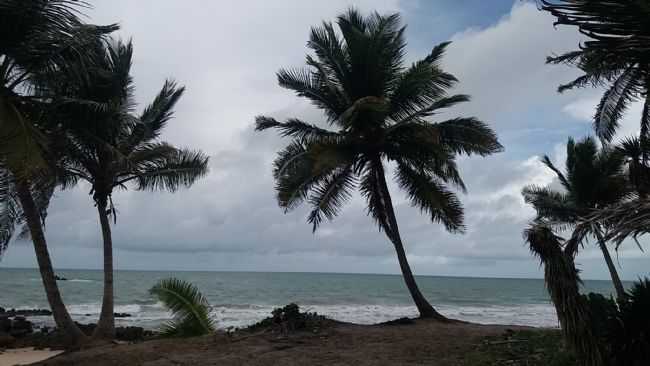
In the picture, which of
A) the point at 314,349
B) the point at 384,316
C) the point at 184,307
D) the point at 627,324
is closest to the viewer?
the point at 627,324

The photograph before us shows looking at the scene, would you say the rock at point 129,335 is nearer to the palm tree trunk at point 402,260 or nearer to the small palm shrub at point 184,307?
the small palm shrub at point 184,307

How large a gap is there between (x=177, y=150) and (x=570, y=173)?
15.6 metres

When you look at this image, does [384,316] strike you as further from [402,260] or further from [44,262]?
[44,262]

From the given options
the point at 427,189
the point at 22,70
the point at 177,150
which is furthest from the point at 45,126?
the point at 427,189

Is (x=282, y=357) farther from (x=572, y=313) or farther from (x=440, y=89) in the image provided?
A: (x=440, y=89)

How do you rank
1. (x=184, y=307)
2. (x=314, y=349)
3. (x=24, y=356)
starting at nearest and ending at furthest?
(x=314, y=349), (x=184, y=307), (x=24, y=356)

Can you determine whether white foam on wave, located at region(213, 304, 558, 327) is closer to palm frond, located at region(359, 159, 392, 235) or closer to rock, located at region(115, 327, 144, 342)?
rock, located at region(115, 327, 144, 342)

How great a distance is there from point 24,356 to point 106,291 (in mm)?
2472

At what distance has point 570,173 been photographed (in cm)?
2073

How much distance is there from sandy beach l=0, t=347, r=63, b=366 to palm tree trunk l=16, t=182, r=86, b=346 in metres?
0.79

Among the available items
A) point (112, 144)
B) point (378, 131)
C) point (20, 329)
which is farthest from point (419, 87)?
point (20, 329)

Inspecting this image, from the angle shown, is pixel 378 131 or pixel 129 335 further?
pixel 129 335

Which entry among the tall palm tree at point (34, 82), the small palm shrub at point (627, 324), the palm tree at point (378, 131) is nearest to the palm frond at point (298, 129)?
the palm tree at point (378, 131)

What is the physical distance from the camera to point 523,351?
7934 mm
